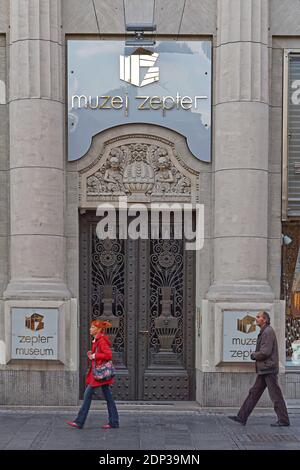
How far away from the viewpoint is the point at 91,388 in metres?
9.86

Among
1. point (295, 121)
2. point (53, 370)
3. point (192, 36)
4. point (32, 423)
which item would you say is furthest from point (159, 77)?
point (32, 423)

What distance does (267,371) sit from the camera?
10.2 m

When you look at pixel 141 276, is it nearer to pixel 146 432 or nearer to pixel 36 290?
pixel 36 290

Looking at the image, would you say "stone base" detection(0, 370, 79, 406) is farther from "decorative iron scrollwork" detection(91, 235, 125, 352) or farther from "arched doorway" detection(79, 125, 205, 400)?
"decorative iron scrollwork" detection(91, 235, 125, 352)

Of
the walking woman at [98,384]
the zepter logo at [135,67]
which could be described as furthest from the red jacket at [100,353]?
the zepter logo at [135,67]

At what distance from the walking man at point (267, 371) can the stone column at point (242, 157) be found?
3.71ft

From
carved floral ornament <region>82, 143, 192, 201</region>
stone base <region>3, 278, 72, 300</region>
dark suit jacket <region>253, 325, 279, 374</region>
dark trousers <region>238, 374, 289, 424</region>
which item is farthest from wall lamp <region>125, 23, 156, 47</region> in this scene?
dark trousers <region>238, 374, 289, 424</region>

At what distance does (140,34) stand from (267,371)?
567 centimetres

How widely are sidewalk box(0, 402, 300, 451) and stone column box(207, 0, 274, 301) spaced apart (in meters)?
→ 1.87

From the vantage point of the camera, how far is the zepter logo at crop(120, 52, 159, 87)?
11719mm

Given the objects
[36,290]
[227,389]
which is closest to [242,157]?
[227,389]

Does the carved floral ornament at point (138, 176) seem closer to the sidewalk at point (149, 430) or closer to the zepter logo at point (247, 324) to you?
the zepter logo at point (247, 324)
